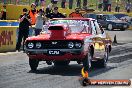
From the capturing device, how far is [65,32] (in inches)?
489

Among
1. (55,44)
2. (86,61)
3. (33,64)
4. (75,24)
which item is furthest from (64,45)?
(75,24)

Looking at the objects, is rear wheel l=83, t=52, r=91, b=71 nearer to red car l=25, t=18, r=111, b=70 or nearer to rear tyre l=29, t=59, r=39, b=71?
red car l=25, t=18, r=111, b=70

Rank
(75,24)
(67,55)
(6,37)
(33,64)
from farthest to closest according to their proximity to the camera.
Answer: (6,37), (75,24), (33,64), (67,55)

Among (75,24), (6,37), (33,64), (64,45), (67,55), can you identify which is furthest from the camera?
(6,37)

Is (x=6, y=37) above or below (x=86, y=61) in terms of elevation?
below

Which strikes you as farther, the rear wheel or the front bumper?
the rear wheel

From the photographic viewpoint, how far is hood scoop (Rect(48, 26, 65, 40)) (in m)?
12.3

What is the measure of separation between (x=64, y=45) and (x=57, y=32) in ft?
1.45

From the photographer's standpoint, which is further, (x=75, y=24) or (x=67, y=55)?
(x=75, y=24)

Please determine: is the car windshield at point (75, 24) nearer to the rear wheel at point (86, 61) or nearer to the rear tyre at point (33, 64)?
the rear wheel at point (86, 61)

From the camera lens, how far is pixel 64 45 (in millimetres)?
12141

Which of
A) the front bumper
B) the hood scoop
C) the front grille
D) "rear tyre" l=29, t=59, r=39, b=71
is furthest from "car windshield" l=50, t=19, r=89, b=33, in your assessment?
"rear tyre" l=29, t=59, r=39, b=71

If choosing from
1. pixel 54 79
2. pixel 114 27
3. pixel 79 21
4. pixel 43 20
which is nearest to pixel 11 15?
pixel 114 27

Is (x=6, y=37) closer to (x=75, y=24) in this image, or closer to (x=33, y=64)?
(x=75, y=24)
